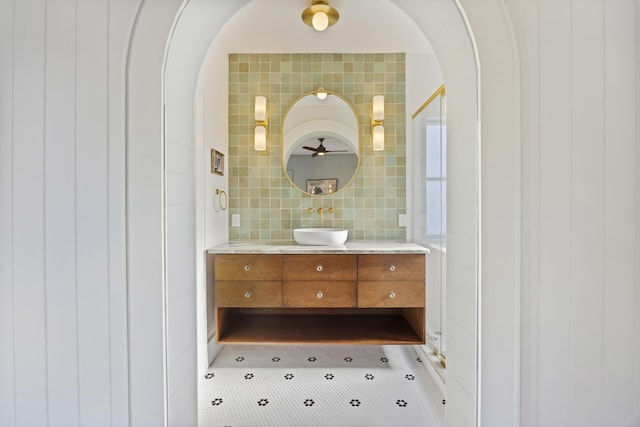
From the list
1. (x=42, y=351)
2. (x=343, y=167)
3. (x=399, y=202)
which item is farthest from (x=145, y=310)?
(x=399, y=202)

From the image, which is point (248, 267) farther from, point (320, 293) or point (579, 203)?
point (579, 203)

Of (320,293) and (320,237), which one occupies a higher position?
(320,237)

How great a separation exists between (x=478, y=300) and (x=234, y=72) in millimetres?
2574

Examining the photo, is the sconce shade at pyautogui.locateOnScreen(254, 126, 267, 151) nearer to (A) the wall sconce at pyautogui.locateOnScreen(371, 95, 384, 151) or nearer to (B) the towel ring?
(B) the towel ring

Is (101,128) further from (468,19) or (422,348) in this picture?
(422,348)

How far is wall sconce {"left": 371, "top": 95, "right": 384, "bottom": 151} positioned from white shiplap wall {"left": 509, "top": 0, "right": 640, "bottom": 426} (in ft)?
5.42

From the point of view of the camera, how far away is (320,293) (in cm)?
204

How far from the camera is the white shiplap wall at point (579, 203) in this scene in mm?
861

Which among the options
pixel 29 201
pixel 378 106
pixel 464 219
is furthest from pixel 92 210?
pixel 378 106

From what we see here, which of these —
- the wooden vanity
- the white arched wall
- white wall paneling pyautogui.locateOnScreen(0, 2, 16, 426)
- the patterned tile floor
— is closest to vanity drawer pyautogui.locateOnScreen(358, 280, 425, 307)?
the wooden vanity

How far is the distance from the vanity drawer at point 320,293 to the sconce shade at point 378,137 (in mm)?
1202

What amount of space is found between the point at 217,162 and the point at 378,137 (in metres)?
1.35

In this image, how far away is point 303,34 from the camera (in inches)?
87.2

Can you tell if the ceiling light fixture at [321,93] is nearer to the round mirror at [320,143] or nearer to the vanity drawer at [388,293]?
the round mirror at [320,143]
